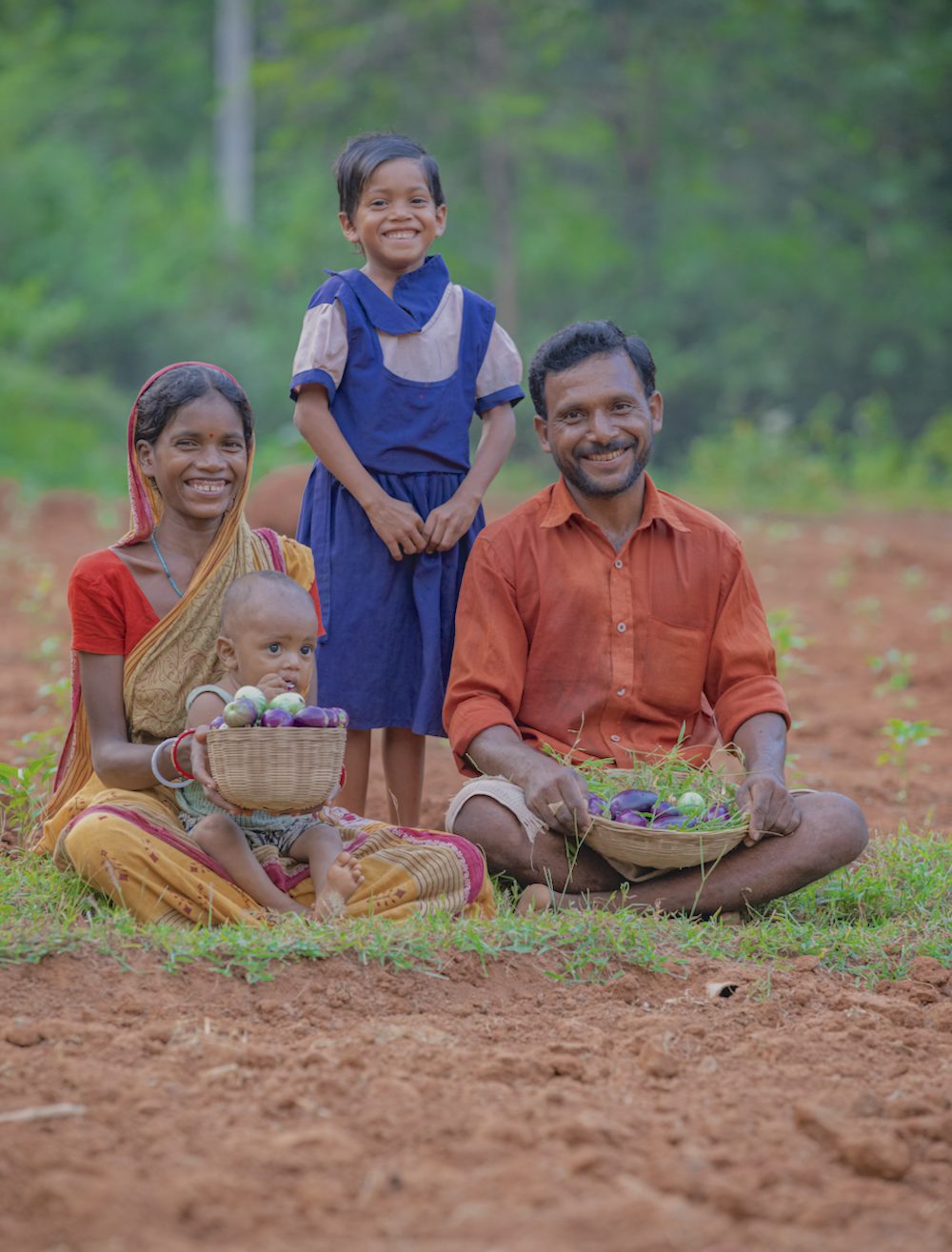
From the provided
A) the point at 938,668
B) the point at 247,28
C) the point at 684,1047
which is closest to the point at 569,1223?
the point at 684,1047

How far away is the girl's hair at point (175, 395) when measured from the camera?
4.11 metres

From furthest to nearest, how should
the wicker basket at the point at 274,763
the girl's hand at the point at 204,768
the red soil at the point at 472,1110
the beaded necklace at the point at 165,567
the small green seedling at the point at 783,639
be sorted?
1. the small green seedling at the point at 783,639
2. the beaded necklace at the point at 165,567
3. the girl's hand at the point at 204,768
4. the wicker basket at the point at 274,763
5. the red soil at the point at 472,1110

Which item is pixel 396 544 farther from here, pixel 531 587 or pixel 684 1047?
pixel 684 1047

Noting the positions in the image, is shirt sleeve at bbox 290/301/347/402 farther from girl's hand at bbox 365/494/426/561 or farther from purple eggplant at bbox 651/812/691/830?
purple eggplant at bbox 651/812/691/830

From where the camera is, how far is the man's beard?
4422 millimetres

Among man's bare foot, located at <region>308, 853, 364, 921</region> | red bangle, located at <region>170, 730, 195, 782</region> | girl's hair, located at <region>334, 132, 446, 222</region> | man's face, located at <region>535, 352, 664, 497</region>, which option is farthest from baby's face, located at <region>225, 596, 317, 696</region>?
girl's hair, located at <region>334, 132, 446, 222</region>

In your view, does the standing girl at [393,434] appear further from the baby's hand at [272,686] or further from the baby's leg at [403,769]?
the baby's hand at [272,686]

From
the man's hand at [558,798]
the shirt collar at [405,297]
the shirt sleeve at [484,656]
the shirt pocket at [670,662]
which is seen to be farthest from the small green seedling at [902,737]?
the shirt collar at [405,297]

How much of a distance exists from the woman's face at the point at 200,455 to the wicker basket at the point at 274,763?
2.48 ft

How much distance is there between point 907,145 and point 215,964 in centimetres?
1865

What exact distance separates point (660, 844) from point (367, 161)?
2.05 metres

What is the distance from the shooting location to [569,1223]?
2.38 metres

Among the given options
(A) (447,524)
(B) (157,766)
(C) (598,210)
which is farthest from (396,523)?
(C) (598,210)

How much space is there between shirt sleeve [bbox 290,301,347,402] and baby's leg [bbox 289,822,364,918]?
4.15ft
